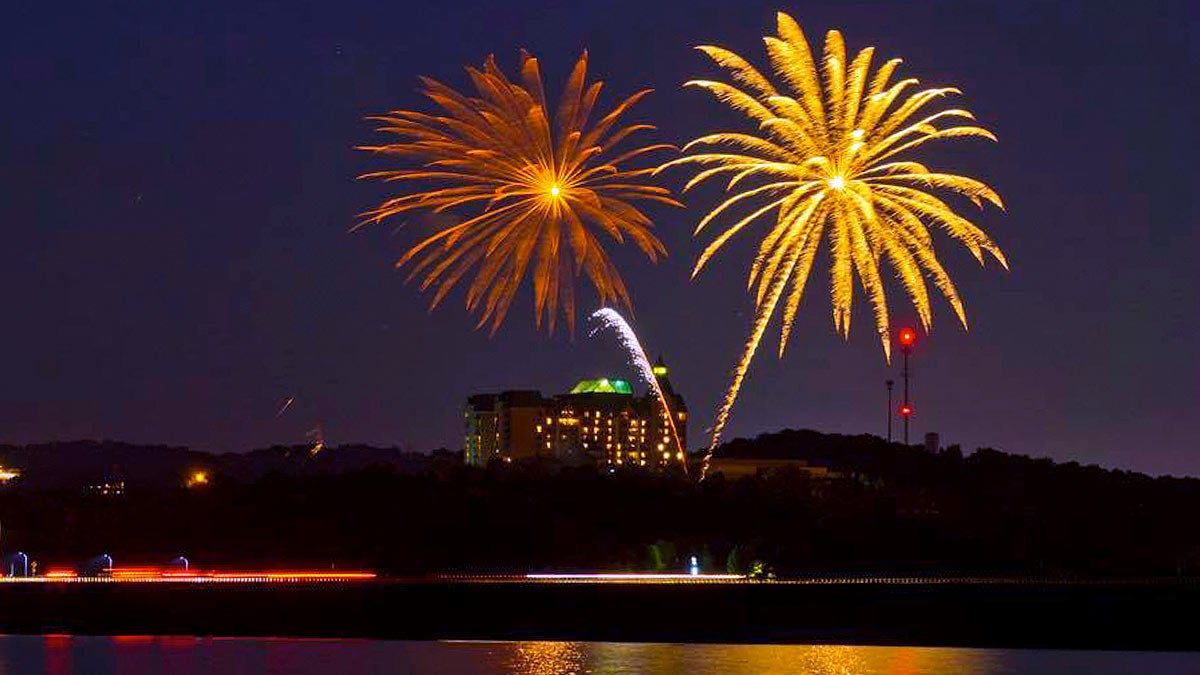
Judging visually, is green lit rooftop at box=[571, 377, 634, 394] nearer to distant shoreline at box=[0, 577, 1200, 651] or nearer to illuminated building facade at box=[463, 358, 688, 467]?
illuminated building facade at box=[463, 358, 688, 467]

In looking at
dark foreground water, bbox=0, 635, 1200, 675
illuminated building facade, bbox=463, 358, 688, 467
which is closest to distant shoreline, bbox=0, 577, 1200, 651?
dark foreground water, bbox=0, 635, 1200, 675

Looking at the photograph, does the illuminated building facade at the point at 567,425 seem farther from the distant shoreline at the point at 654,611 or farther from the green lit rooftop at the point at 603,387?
the distant shoreline at the point at 654,611

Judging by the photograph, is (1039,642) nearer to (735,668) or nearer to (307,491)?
(735,668)

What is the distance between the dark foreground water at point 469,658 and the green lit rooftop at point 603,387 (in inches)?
4570

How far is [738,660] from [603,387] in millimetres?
123125

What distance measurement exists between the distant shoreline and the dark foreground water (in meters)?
0.57

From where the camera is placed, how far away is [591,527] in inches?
2443

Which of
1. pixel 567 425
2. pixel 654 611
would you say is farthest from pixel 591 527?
pixel 567 425

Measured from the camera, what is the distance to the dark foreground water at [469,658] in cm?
3684

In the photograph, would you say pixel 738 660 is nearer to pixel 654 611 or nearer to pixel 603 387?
pixel 654 611

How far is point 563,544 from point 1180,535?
23914 millimetres

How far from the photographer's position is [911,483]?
96312mm

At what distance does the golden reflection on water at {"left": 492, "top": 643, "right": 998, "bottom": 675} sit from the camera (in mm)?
36375

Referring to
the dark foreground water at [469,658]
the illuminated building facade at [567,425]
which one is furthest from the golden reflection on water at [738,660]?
the illuminated building facade at [567,425]
